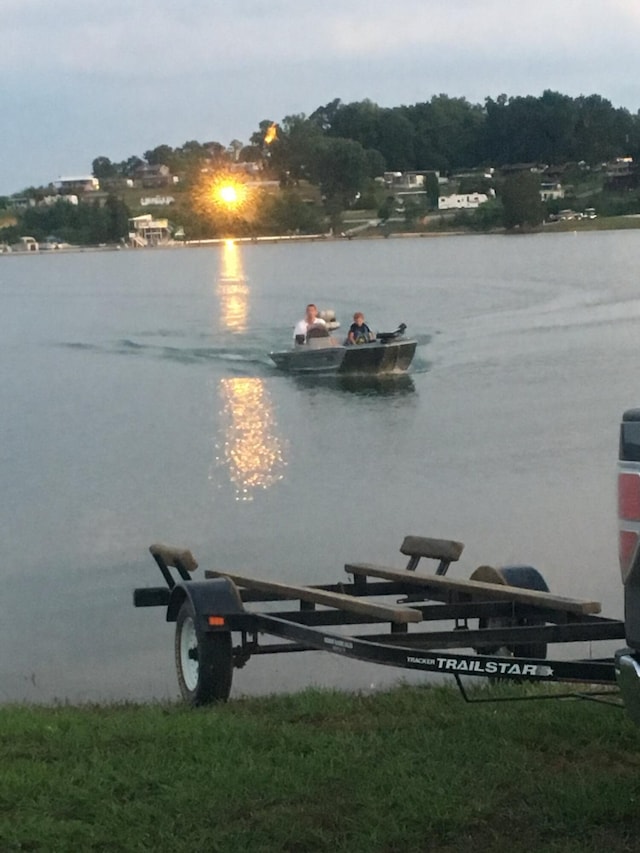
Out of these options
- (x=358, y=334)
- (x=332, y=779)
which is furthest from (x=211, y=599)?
(x=358, y=334)

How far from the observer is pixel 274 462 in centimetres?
2317

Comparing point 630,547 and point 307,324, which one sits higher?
point 630,547

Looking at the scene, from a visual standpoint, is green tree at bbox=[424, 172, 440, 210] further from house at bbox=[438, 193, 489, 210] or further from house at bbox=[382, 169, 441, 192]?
house at bbox=[382, 169, 441, 192]

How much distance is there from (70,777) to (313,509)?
1184 cm

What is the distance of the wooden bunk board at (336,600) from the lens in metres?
6.96

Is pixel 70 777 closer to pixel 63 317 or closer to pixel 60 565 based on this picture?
pixel 60 565

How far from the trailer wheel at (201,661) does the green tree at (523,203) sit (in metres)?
130

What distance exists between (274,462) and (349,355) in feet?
36.8

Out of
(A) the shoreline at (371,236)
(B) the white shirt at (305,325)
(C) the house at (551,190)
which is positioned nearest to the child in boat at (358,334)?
(B) the white shirt at (305,325)

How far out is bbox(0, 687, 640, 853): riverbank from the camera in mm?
5621

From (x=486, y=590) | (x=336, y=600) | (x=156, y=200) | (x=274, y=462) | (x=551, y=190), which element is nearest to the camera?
(x=336, y=600)

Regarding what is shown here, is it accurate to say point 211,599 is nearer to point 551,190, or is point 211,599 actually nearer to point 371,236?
point 371,236

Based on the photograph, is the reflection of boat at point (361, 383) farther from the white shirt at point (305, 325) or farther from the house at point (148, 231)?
the house at point (148, 231)

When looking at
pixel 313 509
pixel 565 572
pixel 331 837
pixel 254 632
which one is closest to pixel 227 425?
pixel 313 509
